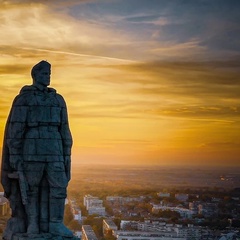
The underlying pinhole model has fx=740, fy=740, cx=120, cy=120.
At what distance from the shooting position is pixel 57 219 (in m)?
16.6

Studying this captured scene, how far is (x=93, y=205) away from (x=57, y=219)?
214ft

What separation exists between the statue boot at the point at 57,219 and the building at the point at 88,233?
4333 centimetres

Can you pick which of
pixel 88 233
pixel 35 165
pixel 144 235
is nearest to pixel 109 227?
pixel 88 233

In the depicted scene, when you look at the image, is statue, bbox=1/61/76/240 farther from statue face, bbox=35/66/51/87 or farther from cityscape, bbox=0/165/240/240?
cityscape, bbox=0/165/240/240

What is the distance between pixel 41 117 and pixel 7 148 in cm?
108

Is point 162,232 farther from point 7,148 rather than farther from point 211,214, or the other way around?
point 7,148

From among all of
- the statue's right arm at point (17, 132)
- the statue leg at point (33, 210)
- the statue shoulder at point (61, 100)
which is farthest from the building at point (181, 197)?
the statue's right arm at point (17, 132)

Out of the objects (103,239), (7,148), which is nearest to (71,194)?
(103,239)

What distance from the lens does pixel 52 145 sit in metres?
16.6

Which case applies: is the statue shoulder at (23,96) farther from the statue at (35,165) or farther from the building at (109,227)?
the building at (109,227)

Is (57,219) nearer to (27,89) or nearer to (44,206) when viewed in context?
(44,206)

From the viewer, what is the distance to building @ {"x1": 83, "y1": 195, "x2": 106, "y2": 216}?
79.3 m

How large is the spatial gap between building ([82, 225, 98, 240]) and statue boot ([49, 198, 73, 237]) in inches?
1706

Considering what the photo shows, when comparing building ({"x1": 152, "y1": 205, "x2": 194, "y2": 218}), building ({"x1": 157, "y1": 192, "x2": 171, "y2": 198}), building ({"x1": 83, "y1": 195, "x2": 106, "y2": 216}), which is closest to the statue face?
building ({"x1": 83, "y1": 195, "x2": 106, "y2": 216})
